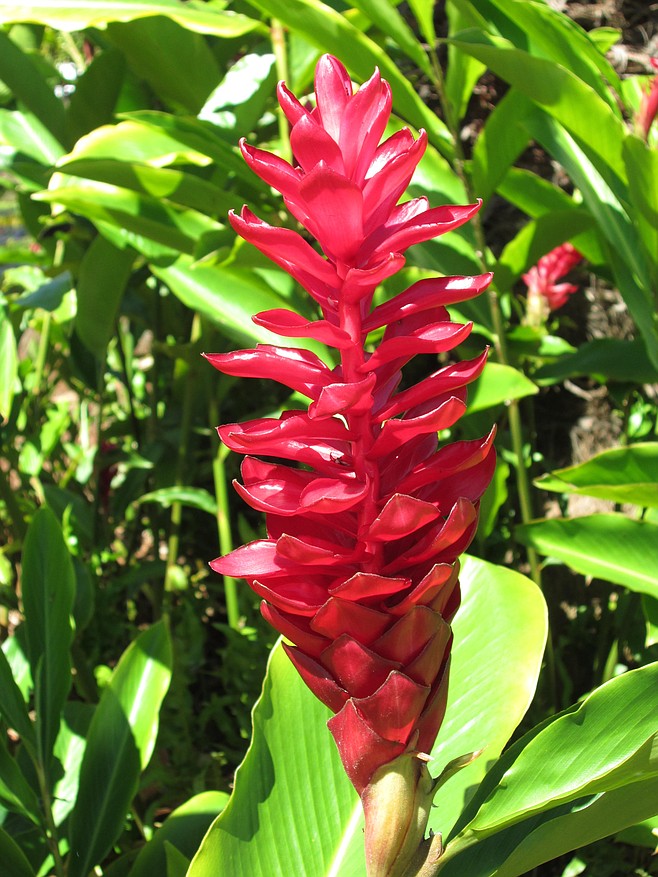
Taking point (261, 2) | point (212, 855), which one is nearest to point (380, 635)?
point (212, 855)

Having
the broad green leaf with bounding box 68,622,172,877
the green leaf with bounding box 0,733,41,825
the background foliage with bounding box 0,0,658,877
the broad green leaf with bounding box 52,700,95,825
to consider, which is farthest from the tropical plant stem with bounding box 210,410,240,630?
the green leaf with bounding box 0,733,41,825

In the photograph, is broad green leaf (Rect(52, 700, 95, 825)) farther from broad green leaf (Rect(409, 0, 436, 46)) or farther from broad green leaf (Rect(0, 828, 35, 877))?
broad green leaf (Rect(409, 0, 436, 46))

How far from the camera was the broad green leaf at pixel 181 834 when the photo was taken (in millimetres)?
1161

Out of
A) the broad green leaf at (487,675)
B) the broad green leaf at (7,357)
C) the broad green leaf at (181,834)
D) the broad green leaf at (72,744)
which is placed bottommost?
the broad green leaf at (72,744)

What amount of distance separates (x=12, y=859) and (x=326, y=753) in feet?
1.34

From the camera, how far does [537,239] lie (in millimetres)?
1575

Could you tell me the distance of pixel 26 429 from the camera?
256 centimetres

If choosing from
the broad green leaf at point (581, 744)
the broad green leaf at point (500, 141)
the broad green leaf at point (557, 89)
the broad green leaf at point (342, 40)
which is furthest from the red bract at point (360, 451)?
the broad green leaf at point (500, 141)

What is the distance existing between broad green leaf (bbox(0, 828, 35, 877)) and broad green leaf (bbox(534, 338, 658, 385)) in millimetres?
1184

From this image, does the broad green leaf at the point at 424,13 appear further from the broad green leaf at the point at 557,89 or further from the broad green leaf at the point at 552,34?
the broad green leaf at the point at 557,89

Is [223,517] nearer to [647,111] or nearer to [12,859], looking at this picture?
[12,859]

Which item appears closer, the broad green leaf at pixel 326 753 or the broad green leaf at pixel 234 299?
the broad green leaf at pixel 326 753

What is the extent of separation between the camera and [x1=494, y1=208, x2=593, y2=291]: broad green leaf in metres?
1.53

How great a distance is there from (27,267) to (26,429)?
0.52 m
